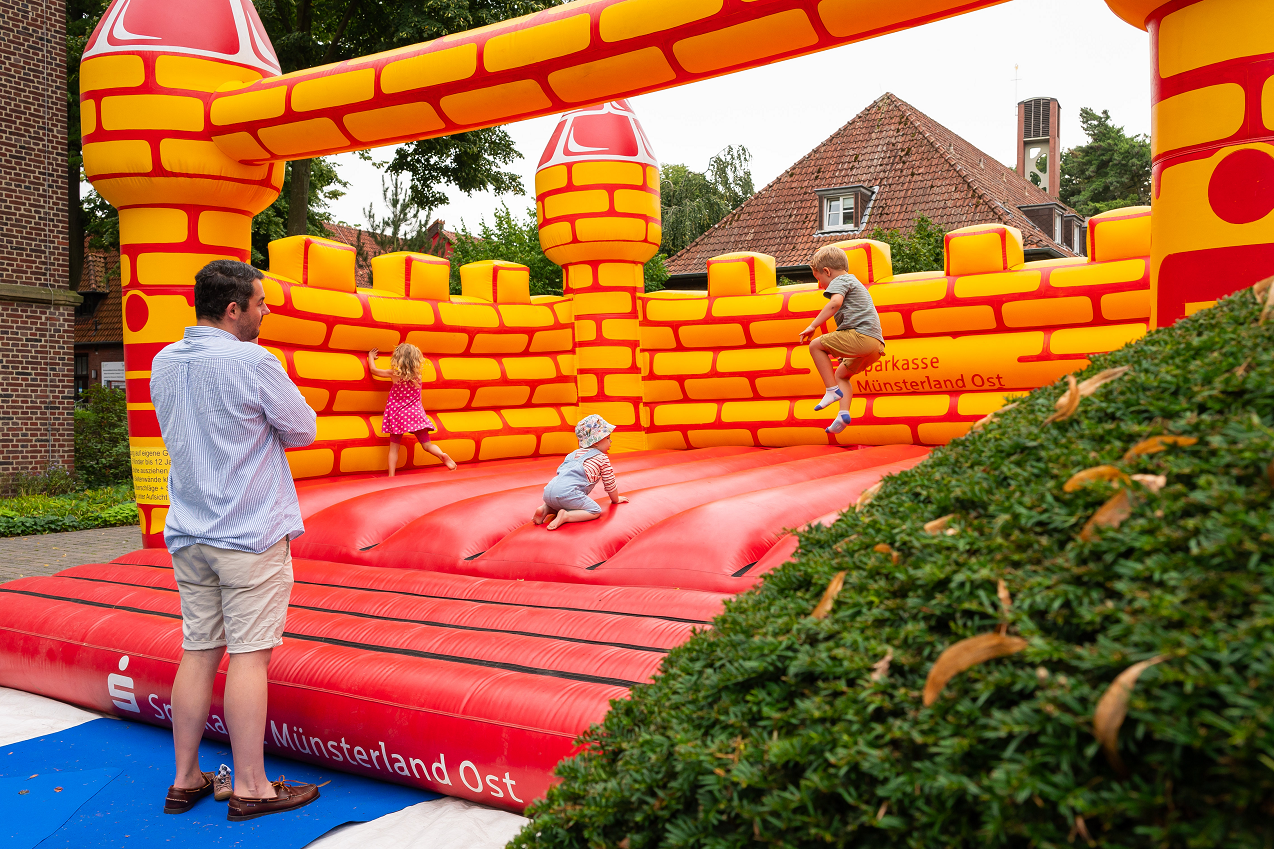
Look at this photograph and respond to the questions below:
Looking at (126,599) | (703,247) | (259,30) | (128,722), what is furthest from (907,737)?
(703,247)

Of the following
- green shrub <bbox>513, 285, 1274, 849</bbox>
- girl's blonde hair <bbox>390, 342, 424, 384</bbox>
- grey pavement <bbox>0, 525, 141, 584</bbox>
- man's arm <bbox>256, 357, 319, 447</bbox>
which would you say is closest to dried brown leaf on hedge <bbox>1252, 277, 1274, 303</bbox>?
green shrub <bbox>513, 285, 1274, 849</bbox>

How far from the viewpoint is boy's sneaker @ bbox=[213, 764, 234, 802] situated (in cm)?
225

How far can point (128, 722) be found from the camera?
296 cm

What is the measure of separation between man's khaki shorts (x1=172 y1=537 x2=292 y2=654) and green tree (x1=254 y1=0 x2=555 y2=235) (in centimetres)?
1085

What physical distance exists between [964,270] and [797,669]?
5313 millimetres

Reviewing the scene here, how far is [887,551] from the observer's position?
46.1 inches

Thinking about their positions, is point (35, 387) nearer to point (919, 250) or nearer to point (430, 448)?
point (430, 448)

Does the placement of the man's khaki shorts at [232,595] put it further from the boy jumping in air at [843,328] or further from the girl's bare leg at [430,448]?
the girl's bare leg at [430,448]

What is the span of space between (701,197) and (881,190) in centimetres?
1138

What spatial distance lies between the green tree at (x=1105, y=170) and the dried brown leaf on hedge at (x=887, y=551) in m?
31.7

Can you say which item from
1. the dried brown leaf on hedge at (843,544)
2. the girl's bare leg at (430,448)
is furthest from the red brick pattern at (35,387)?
the dried brown leaf on hedge at (843,544)

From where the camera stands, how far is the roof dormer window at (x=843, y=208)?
15.9 m

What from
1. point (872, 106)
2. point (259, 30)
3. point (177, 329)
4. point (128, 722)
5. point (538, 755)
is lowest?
point (128, 722)

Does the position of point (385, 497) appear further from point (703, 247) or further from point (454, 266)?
point (454, 266)
